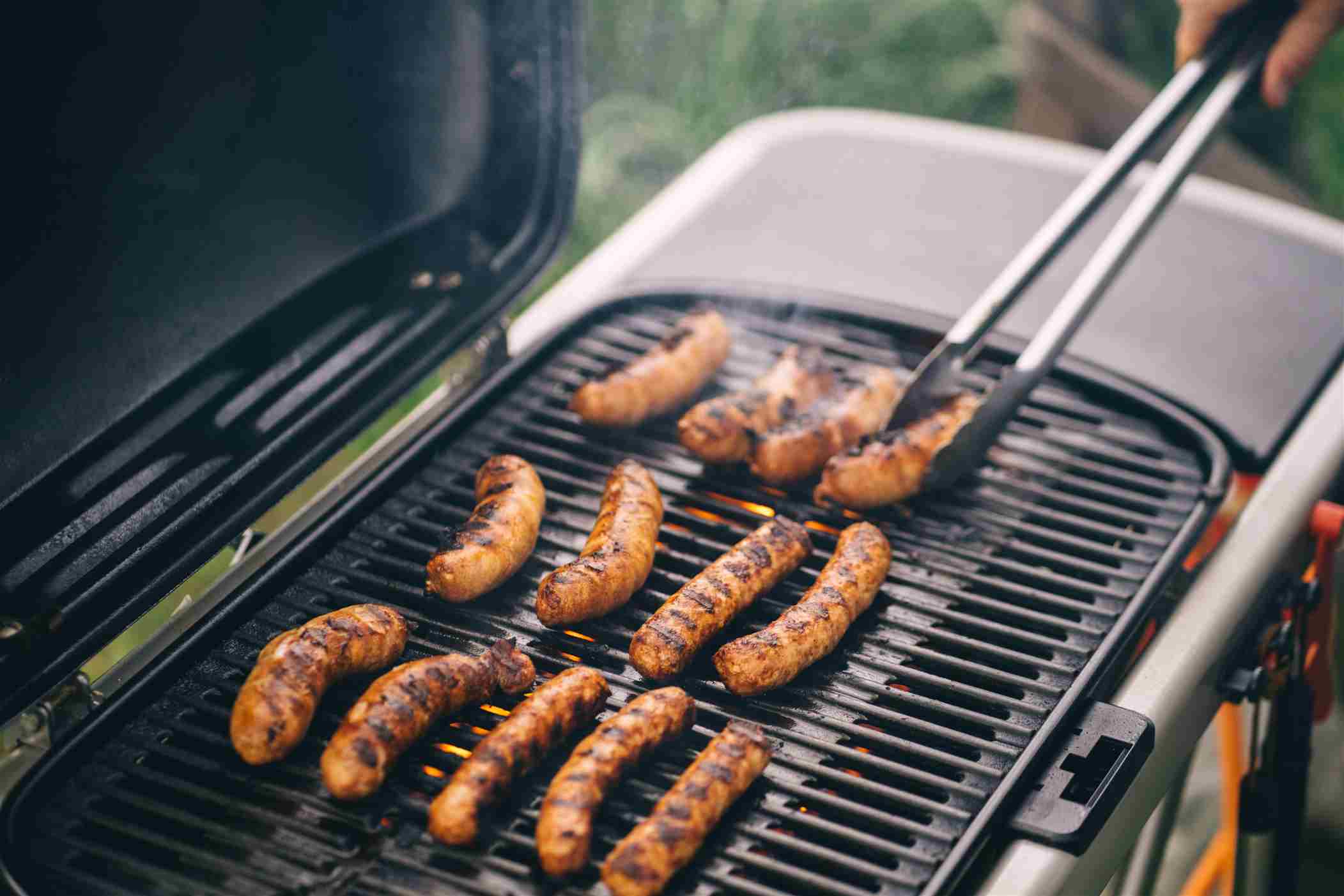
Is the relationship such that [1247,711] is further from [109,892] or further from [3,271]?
[3,271]

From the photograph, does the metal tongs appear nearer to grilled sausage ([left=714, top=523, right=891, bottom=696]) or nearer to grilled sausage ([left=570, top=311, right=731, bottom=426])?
grilled sausage ([left=714, top=523, right=891, bottom=696])

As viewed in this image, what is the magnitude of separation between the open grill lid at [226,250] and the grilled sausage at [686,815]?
0.88m

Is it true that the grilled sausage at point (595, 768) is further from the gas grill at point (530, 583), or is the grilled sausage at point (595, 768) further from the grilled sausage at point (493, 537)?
the grilled sausage at point (493, 537)

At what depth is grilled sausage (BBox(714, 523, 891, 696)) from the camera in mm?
2025

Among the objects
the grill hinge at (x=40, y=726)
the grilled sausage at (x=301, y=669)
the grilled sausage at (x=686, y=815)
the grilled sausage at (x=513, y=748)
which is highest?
the grilled sausage at (x=686, y=815)

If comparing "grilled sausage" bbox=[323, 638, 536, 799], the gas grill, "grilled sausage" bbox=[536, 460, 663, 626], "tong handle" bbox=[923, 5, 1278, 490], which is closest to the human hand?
"tong handle" bbox=[923, 5, 1278, 490]

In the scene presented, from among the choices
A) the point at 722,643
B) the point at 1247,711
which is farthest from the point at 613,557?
the point at 1247,711

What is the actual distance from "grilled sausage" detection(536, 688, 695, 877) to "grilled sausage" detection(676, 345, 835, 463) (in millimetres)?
688

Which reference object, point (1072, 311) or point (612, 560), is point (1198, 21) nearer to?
point (1072, 311)

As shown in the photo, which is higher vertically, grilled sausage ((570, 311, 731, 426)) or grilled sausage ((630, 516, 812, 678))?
grilled sausage ((570, 311, 731, 426))

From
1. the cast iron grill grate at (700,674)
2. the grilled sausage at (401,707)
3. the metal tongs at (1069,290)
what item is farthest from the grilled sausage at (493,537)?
the metal tongs at (1069,290)

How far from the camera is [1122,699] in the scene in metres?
2.12

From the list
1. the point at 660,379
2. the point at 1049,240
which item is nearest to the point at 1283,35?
the point at 1049,240

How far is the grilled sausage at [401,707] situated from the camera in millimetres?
1805
